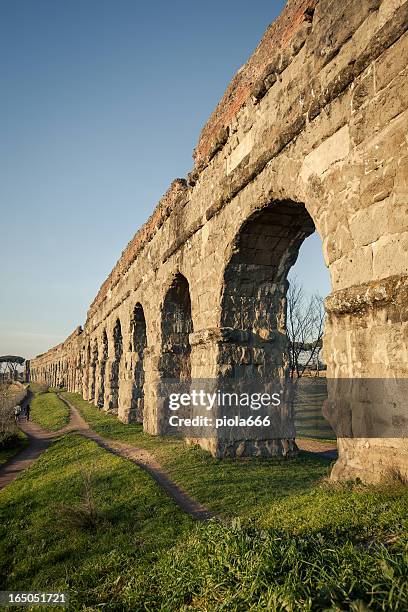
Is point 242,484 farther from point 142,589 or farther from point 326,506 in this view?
point 142,589

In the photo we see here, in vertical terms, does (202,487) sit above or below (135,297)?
below

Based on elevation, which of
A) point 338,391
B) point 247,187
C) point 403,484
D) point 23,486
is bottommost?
point 23,486

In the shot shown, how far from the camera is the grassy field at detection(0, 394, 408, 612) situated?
2076 mm

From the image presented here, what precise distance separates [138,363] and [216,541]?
10691 mm

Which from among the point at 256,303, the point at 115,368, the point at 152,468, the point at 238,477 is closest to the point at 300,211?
the point at 256,303

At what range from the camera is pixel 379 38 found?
3732 mm

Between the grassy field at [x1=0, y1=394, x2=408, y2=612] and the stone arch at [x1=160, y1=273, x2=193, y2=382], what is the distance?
9.95ft

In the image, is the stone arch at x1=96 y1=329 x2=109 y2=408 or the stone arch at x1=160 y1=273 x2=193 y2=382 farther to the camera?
the stone arch at x1=96 y1=329 x2=109 y2=408

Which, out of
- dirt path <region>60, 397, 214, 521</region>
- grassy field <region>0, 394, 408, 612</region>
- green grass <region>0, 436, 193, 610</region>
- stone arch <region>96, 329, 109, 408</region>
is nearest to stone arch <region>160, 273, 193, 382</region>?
dirt path <region>60, 397, 214, 521</region>

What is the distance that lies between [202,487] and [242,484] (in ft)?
1.67

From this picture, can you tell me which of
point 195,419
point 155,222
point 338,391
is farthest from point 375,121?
point 155,222

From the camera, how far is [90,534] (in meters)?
4.68

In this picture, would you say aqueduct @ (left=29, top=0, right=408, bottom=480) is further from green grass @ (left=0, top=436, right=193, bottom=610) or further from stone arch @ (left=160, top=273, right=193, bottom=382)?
green grass @ (left=0, top=436, right=193, bottom=610)

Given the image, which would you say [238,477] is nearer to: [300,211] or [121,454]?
[121,454]
